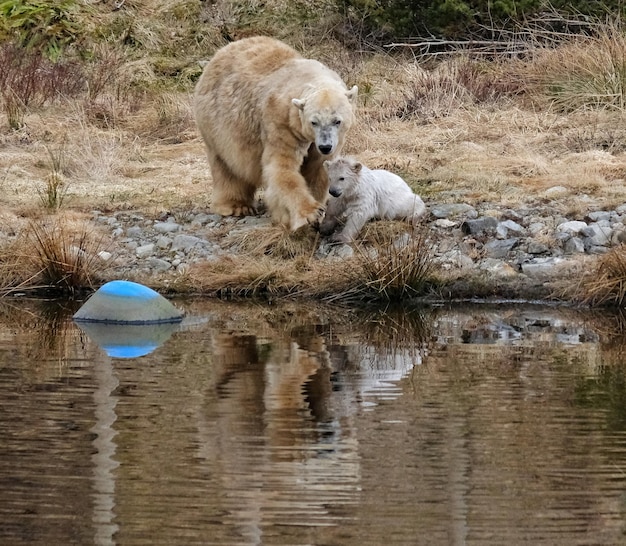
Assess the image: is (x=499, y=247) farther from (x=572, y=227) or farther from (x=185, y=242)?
(x=185, y=242)

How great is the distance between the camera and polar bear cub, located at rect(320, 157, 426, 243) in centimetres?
1080

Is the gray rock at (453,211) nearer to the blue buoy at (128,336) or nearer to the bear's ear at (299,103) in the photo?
the bear's ear at (299,103)

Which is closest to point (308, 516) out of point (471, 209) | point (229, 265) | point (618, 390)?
point (618, 390)

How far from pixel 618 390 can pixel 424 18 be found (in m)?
12.3

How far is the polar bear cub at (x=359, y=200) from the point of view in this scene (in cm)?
1080

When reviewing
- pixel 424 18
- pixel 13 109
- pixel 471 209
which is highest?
pixel 424 18

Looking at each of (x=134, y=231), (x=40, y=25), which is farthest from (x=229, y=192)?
(x=40, y=25)

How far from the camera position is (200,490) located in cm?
489

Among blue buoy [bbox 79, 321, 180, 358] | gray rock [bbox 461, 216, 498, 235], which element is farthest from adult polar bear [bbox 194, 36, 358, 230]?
blue buoy [bbox 79, 321, 180, 358]

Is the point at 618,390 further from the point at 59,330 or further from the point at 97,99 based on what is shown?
the point at 97,99

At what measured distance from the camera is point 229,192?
1184cm

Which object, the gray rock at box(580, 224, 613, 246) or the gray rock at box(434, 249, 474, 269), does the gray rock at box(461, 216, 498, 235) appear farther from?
the gray rock at box(580, 224, 613, 246)

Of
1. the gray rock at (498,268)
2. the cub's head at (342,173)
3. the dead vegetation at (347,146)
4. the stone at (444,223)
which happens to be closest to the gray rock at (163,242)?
the dead vegetation at (347,146)

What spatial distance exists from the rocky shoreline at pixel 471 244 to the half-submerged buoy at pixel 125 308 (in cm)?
136
